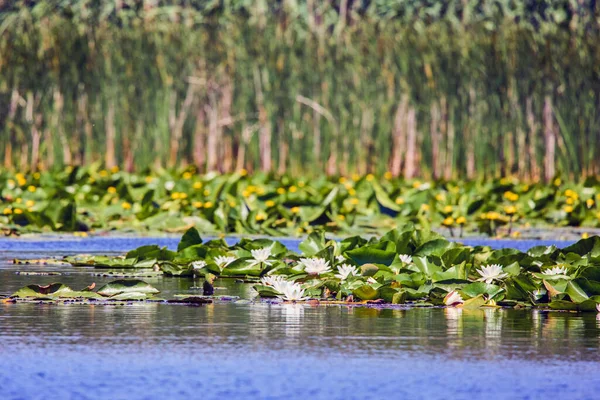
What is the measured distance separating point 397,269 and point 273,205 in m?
4.27

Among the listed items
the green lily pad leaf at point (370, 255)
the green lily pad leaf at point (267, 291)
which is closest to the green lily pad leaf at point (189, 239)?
the green lily pad leaf at point (370, 255)

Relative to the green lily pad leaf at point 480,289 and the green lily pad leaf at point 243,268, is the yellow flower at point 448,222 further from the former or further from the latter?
the green lily pad leaf at point 480,289

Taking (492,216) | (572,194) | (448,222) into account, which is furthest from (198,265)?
(572,194)

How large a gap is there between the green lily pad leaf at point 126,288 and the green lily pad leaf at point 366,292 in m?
0.84

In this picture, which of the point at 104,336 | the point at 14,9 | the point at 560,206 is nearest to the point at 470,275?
the point at 104,336

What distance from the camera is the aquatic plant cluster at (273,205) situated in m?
10.3

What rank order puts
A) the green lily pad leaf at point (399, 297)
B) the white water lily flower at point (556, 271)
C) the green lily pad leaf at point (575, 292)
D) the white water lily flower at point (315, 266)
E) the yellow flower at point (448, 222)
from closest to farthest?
the green lily pad leaf at point (575, 292) → the green lily pad leaf at point (399, 297) → the white water lily flower at point (556, 271) → the white water lily flower at point (315, 266) → the yellow flower at point (448, 222)

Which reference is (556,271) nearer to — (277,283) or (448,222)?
(277,283)

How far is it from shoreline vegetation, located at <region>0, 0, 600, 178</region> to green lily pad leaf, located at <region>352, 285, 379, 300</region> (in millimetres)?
9603

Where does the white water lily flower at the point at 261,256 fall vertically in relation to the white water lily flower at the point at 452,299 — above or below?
above

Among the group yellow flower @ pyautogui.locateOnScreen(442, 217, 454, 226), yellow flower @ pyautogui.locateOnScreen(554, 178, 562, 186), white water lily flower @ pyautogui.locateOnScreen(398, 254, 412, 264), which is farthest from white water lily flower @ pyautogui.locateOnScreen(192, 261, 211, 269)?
yellow flower @ pyautogui.locateOnScreen(554, 178, 562, 186)

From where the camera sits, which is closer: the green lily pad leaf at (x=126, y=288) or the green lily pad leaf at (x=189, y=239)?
the green lily pad leaf at (x=126, y=288)

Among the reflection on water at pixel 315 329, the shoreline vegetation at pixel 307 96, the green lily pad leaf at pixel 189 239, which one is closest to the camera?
the reflection on water at pixel 315 329

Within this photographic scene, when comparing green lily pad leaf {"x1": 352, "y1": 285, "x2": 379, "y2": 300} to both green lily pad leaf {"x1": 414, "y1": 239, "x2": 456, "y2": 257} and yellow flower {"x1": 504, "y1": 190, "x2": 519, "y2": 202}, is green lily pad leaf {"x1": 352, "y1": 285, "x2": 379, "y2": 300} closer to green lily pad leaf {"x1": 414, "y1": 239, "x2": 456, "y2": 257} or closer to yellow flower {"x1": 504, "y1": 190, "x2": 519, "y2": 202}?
green lily pad leaf {"x1": 414, "y1": 239, "x2": 456, "y2": 257}
